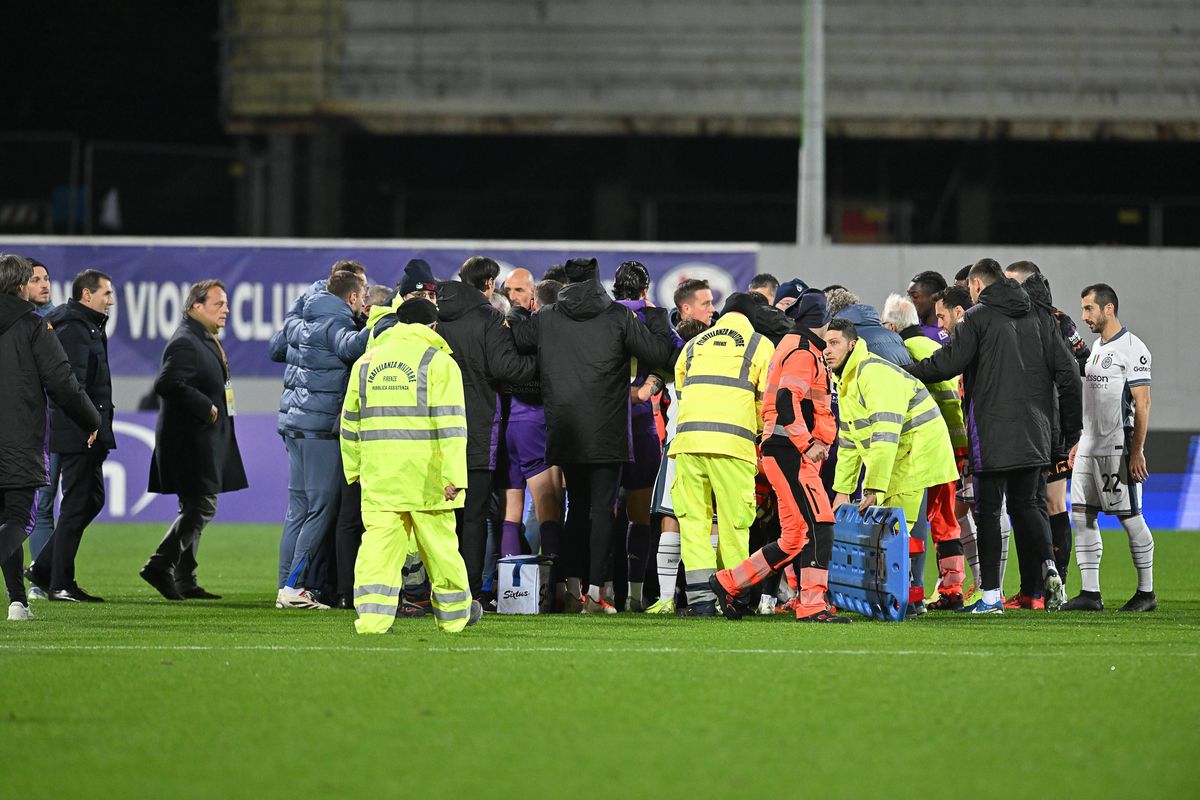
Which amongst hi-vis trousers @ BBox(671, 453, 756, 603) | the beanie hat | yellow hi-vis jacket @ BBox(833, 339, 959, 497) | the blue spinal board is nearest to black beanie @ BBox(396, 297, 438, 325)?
the beanie hat

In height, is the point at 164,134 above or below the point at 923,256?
above

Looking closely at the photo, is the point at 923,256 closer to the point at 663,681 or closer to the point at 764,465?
the point at 764,465

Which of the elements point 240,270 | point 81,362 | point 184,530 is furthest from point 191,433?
point 240,270

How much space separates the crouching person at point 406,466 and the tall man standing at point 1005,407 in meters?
3.12

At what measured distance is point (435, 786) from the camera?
17.8ft

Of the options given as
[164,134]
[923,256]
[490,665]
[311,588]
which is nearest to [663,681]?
[490,665]

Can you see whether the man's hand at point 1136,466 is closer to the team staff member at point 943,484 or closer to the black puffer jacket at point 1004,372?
the black puffer jacket at point 1004,372

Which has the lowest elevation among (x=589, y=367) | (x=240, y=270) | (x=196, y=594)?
(x=196, y=594)

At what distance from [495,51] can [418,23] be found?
120 centimetres

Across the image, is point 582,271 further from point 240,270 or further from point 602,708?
point 240,270

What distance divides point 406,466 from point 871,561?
2780mm

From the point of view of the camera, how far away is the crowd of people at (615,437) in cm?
945

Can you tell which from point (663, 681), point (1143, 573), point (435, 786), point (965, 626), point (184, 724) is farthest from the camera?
point (1143, 573)

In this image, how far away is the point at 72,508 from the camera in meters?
11.2
